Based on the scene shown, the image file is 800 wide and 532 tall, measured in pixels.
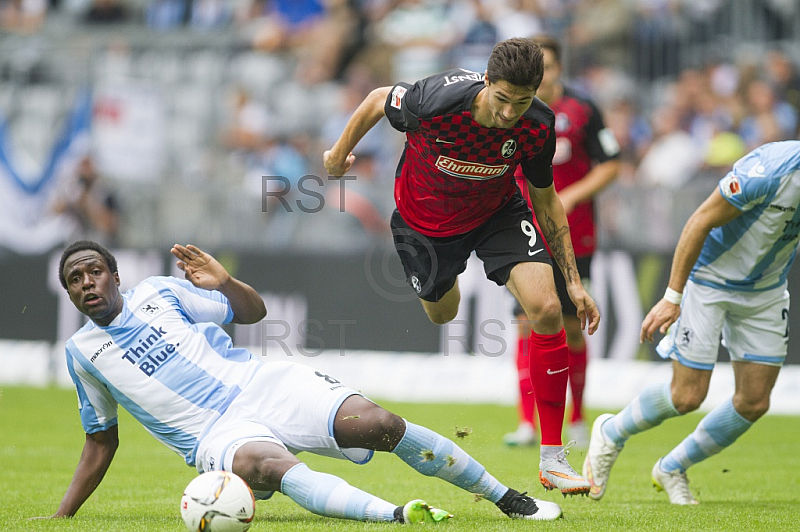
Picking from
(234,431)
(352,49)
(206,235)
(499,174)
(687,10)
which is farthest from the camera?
(352,49)

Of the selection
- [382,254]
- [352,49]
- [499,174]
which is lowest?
[382,254]

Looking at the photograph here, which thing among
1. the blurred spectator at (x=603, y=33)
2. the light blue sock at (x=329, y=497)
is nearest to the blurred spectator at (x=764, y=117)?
the blurred spectator at (x=603, y=33)

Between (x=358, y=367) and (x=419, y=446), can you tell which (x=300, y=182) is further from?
(x=419, y=446)

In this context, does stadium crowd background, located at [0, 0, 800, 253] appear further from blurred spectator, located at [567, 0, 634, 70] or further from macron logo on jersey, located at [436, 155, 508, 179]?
macron logo on jersey, located at [436, 155, 508, 179]

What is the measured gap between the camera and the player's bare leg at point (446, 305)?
21.7 feet

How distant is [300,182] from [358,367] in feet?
8.67

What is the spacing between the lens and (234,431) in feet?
16.8

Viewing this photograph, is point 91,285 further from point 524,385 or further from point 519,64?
point 524,385

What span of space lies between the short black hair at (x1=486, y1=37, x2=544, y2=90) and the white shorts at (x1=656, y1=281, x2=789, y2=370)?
1.76 meters

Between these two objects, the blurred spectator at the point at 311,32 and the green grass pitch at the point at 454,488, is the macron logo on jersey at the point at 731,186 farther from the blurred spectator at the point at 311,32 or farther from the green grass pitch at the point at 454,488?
the blurred spectator at the point at 311,32

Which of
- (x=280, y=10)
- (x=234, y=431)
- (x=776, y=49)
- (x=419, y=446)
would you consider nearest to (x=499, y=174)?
(x=419, y=446)

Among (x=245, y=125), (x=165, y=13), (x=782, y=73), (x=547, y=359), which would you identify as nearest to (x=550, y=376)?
(x=547, y=359)

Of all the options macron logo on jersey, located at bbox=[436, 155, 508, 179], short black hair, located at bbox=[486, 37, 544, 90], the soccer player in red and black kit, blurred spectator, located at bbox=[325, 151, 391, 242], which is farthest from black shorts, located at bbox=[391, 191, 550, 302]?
blurred spectator, located at bbox=[325, 151, 391, 242]

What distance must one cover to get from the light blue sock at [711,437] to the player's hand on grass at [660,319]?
34.9 inches
